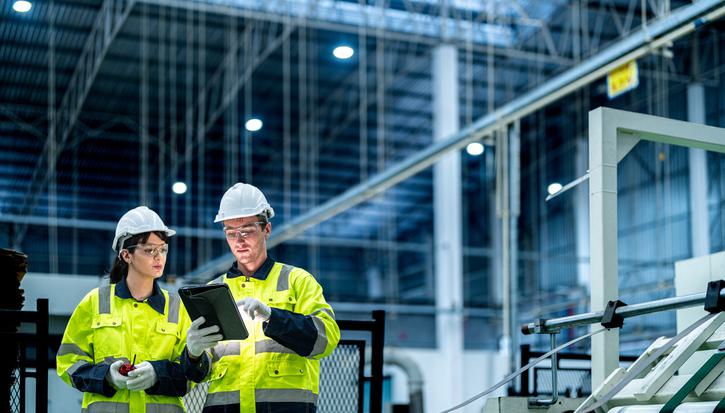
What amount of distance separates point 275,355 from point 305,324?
29 cm

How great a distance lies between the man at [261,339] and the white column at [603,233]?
1536 mm

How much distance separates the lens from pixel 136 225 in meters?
5.60

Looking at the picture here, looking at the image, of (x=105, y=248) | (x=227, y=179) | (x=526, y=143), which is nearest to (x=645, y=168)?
(x=526, y=143)

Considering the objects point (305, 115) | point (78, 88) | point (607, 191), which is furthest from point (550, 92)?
point (305, 115)

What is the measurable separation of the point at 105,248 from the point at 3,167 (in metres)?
6.74

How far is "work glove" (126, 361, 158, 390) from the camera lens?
16.8 feet

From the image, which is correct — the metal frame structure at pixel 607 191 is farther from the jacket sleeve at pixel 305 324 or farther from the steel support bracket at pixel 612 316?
the jacket sleeve at pixel 305 324

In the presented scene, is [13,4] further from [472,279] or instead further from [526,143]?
[472,279]

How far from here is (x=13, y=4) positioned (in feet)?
65.7

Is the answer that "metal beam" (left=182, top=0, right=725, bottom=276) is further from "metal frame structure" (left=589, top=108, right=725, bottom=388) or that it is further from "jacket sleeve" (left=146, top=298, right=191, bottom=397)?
"jacket sleeve" (left=146, top=298, right=191, bottom=397)

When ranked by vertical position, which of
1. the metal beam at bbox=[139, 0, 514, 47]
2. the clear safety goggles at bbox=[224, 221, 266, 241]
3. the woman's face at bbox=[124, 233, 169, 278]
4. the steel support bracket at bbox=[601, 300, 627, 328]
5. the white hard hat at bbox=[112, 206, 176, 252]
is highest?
the metal beam at bbox=[139, 0, 514, 47]

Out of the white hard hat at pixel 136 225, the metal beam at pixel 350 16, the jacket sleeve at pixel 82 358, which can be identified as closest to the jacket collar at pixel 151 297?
the jacket sleeve at pixel 82 358

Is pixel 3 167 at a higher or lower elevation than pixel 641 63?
lower

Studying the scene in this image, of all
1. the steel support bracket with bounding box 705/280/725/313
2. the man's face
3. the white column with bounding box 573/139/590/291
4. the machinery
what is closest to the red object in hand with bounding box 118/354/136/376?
the man's face
